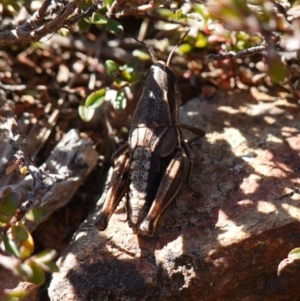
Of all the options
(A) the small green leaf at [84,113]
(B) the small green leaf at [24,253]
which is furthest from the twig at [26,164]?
(A) the small green leaf at [84,113]

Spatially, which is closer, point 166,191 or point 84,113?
point 166,191

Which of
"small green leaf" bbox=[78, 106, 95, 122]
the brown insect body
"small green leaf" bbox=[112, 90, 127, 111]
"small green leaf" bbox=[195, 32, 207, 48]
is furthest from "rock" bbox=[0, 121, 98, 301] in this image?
"small green leaf" bbox=[195, 32, 207, 48]

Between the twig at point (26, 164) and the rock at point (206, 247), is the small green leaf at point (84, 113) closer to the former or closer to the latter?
the twig at point (26, 164)

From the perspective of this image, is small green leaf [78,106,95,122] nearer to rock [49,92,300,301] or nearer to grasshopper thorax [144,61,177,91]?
grasshopper thorax [144,61,177,91]

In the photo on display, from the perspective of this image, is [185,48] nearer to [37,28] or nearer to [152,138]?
[152,138]

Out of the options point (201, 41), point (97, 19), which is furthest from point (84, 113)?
point (201, 41)

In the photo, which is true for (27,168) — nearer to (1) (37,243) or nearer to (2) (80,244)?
(2) (80,244)
